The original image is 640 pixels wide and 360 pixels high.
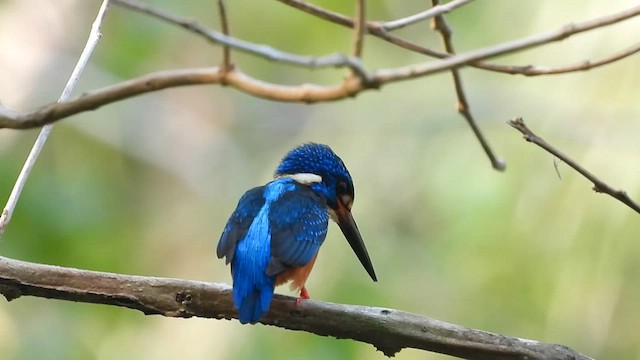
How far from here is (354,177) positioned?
4.07 m

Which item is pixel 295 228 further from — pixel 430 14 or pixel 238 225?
pixel 430 14

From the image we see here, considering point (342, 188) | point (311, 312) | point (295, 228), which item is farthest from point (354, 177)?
point (311, 312)

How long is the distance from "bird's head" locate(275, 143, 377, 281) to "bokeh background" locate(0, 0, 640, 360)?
53cm

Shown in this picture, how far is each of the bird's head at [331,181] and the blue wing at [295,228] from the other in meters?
0.13

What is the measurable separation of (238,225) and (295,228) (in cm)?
16

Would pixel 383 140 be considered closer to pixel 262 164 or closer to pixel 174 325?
pixel 262 164

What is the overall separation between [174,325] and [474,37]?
1978 mm

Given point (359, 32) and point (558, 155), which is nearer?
point (359, 32)

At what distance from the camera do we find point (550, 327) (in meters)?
3.42

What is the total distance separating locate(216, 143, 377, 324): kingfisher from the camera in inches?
84.9

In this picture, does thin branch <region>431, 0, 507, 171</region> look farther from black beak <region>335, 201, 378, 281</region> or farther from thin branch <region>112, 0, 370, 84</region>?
black beak <region>335, 201, 378, 281</region>

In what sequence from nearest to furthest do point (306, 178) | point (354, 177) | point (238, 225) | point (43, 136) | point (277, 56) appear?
1. point (277, 56)
2. point (43, 136)
3. point (238, 225)
4. point (306, 178)
5. point (354, 177)

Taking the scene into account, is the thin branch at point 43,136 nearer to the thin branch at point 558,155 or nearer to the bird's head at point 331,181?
the thin branch at point 558,155

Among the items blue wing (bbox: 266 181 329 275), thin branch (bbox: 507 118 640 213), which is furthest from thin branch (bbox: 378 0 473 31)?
blue wing (bbox: 266 181 329 275)
